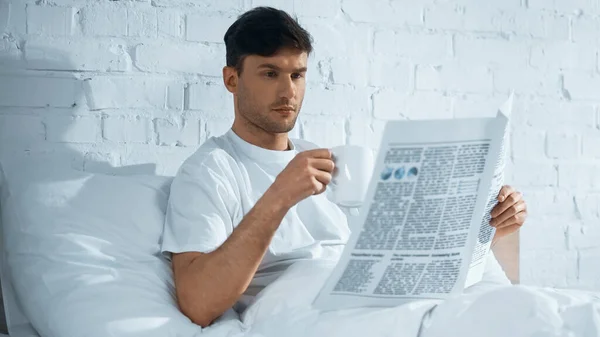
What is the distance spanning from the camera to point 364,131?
2.04 meters

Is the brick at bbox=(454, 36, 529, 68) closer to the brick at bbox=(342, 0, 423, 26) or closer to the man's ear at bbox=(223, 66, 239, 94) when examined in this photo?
the brick at bbox=(342, 0, 423, 26)

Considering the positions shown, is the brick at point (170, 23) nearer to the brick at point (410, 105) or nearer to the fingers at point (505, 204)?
the brick at point (410, 105)

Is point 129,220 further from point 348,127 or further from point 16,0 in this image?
point 348,127

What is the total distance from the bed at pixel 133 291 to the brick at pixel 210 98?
0.28 meters

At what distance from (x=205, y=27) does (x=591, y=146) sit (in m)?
1.20

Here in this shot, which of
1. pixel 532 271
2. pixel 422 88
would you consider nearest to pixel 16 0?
pixel 422 88

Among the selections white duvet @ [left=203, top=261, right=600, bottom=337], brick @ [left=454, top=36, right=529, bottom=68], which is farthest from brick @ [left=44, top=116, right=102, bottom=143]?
brick @ [left=454, top=36, right=529, bottom=68]

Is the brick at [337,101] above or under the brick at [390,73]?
under

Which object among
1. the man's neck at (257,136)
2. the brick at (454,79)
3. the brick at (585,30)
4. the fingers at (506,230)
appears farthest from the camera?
the brick at (585,30)

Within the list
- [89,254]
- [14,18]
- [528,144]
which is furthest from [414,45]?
[89,254]

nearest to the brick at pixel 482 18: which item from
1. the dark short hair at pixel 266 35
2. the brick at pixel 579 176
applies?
the brick at pixel 579 176

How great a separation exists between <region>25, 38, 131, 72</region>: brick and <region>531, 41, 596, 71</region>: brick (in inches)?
45.6

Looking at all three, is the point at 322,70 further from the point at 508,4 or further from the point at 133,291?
the point at 133,291

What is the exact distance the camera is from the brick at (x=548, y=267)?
7.42 ft
